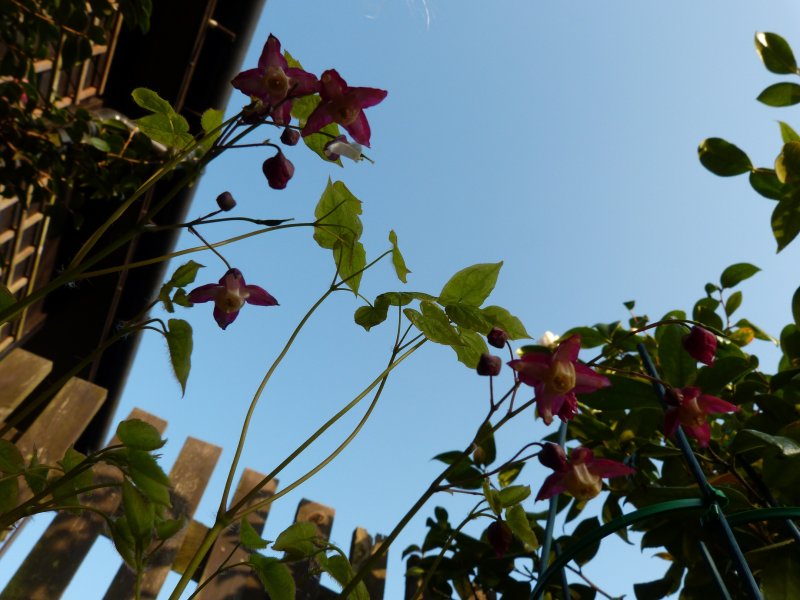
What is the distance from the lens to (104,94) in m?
2.99

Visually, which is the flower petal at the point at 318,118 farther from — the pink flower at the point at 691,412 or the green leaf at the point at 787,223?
the green leaf at the point at 787,223

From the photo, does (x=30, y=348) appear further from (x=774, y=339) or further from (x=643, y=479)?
(x=774, y=339)

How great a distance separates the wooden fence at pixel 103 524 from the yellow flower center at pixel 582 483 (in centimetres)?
78

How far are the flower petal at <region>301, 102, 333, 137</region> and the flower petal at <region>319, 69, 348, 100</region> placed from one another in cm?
1

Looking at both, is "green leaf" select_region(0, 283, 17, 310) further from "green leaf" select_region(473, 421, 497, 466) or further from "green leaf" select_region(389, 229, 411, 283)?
"green leaf" select_region(473, 421, 497, 466)

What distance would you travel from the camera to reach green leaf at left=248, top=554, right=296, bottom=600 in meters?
0.59

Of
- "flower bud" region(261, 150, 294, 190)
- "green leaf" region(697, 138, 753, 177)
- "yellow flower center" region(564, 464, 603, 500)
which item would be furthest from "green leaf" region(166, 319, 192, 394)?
"green leaf" region(697, 138, 753, 177)

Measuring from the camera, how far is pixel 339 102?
621mm

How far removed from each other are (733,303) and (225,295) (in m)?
1.38

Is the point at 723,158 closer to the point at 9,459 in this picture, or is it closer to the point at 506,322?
the point at 506,322

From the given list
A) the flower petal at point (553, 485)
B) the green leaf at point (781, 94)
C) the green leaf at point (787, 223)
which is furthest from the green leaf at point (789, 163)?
the flower petal at point (553, 485)

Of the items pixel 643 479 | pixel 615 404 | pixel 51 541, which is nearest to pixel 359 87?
pixel 615 404

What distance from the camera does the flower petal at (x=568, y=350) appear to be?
0.59 metres

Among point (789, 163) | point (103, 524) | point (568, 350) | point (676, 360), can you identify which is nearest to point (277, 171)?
point (568, 350)
